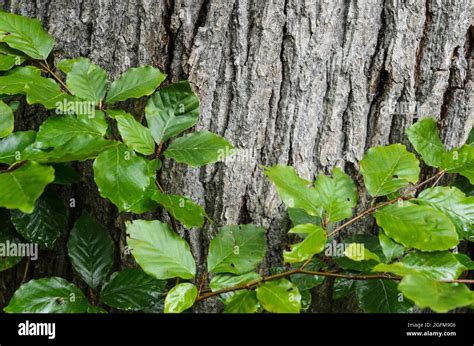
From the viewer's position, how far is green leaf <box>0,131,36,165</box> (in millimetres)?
1350

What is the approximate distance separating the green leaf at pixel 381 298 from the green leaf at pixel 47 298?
0.67m

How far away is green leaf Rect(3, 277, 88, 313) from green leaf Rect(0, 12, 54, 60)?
1.86 feet

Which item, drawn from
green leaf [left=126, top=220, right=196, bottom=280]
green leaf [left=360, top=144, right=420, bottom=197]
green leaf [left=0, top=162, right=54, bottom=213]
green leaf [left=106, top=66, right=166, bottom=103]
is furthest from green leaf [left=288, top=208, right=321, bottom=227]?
green leaf [left=0, top=162, right=54, bottom=213]

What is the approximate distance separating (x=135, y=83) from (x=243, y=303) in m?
0.58

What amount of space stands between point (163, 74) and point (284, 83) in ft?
0.96

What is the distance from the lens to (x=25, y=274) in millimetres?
1633

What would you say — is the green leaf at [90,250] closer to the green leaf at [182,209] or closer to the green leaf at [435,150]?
the green leaf at [182,209]

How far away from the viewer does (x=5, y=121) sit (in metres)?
1.35

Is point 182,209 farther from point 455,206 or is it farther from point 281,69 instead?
point 455,206

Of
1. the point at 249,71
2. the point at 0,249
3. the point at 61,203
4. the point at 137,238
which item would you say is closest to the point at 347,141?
the point at 249,71

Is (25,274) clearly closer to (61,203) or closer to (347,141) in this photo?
(61,203)

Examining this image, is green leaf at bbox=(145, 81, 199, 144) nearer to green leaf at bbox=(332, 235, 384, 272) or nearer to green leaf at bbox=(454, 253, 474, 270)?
green leaf at bbox=(332, 235, 384, 272)

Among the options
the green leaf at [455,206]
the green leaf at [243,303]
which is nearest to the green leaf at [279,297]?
the green leaf at [243,303]

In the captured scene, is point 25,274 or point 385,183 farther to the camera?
point 25,274
